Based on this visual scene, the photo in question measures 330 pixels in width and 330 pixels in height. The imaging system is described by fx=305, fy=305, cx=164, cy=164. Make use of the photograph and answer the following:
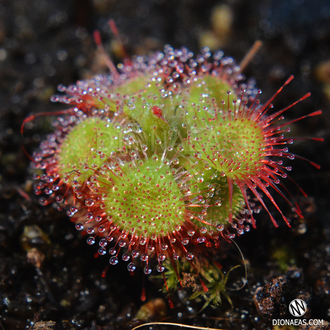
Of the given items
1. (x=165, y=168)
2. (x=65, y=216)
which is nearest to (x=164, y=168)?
(x=165, y=168)

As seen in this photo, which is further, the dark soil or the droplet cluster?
the dark soil

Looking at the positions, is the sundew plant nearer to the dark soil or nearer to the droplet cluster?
the droplet cluster

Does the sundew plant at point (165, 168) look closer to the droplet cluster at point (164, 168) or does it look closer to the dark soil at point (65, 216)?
the droplet cluster at point (164, 168)

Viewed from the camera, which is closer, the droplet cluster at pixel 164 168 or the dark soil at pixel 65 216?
the droplet cluster at pixel 164 168

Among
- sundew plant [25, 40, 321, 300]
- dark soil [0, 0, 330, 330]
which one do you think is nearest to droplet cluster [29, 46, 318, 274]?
sundew plant [25, 40, 321, 300]

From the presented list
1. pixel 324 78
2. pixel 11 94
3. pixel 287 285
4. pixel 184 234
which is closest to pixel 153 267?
pixel 184 234

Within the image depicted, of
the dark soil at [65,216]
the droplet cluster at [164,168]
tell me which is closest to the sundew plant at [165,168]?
the droplet cluster at [164,168]

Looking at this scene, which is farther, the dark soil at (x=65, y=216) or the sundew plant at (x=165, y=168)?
the dark soil at (x=65, y=216)
